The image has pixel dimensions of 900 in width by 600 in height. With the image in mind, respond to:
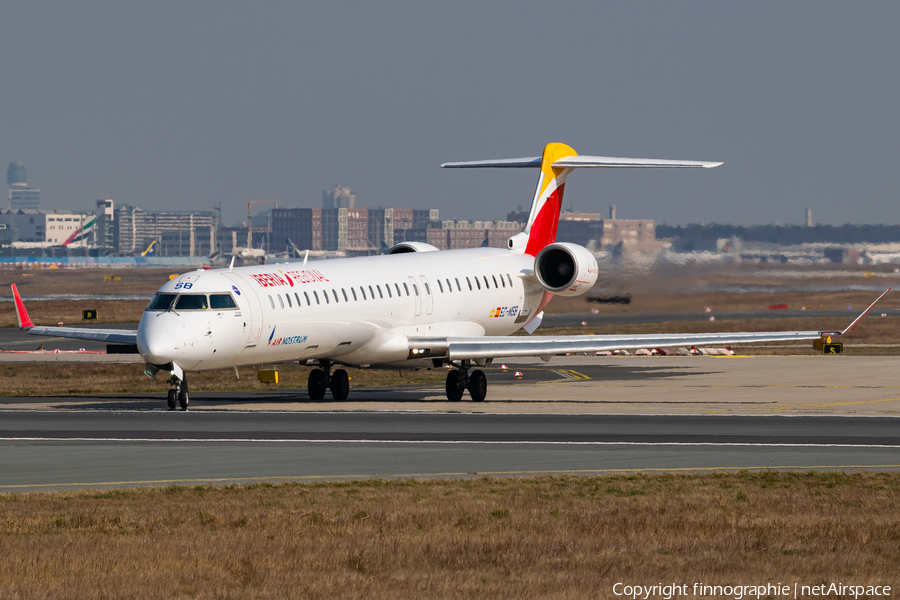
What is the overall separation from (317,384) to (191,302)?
21.9 feet

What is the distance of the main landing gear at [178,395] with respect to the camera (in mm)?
31797

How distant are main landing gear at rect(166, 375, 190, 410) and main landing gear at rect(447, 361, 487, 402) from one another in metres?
8.45

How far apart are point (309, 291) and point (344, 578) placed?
22772 mm

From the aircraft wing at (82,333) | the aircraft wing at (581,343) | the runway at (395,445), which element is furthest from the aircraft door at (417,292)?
the aircraft wing at (82,333)

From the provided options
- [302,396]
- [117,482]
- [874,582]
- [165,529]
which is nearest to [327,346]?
[302,396]

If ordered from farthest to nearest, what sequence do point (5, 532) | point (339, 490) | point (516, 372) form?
point (516, 372) → point (339, 490) → point (5, 532)

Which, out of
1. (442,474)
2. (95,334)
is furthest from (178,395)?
(442,474)

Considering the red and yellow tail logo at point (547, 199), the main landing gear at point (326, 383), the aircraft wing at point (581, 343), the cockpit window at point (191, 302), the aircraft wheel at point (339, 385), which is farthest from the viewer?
the red and yellow tail logo at point (547, 199)

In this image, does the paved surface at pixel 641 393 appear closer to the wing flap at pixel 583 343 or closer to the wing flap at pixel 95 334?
the wing flap at pixel 583 343

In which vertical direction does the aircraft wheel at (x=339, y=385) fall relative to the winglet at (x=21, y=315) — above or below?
below

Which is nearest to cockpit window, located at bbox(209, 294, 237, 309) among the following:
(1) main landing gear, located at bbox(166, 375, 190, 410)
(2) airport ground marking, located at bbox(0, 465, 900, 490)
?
(1) main landing gear, located at bbox(166, 375, 190, 410)

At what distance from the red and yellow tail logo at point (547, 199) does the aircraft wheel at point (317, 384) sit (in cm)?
1113

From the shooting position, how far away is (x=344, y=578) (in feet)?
39.8

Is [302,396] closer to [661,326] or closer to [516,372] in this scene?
[516,372]
